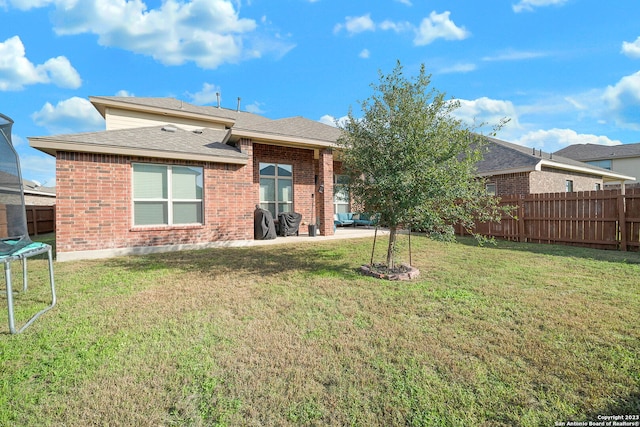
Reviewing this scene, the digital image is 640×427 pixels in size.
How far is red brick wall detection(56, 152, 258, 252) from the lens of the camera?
6965 millimetres

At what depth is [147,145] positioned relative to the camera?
25.5ft

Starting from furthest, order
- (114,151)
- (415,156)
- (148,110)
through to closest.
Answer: (148,110)
(114,151)
(415,156)

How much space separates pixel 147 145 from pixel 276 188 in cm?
476

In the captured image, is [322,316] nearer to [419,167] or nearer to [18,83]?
[419,167]

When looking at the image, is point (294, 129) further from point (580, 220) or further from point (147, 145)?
point (580, 220)

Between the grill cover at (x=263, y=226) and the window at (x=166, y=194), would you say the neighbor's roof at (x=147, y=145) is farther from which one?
the grill cover at (x=263, y=226)

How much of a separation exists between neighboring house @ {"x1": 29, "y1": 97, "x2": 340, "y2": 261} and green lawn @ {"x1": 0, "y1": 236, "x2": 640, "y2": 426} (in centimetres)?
268

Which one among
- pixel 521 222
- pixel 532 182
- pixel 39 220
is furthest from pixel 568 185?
pixel 39 220

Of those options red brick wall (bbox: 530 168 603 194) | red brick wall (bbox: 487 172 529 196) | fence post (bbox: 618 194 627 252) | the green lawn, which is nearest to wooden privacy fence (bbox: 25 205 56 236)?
the green lawn

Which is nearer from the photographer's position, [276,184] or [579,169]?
[276,184]

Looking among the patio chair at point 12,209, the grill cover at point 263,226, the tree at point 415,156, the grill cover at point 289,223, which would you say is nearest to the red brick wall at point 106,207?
the grill cover at point 263,226

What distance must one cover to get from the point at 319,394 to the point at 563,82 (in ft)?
49.6

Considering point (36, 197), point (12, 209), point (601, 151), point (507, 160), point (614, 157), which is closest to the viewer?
point (12, 209)

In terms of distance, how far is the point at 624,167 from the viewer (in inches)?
1111
